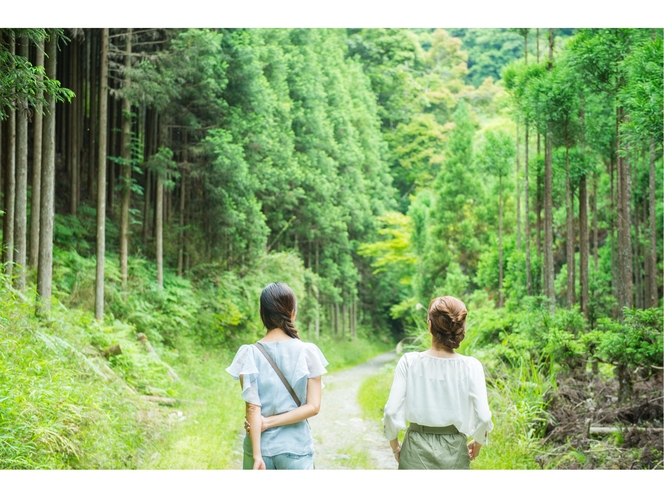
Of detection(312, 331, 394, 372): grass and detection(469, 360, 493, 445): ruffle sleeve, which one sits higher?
detection(469, 360, 493, 445): ruffle sleeve

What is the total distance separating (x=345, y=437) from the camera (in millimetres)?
6812

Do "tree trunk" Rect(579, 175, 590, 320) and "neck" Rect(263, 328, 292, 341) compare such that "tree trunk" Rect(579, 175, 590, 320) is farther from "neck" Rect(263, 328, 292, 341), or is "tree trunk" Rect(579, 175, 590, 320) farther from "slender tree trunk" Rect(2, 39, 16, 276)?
"slender tree trunk" Rect(2, 39, 16, 276)

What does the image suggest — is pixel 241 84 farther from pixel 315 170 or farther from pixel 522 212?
pixel 522 212

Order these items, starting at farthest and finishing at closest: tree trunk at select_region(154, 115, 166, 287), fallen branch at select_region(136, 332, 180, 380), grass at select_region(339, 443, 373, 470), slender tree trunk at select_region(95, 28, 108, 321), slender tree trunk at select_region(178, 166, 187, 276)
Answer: slender tree trunk at select_region(178, 166, 187, 276) → tree trunk at select_region(154, 115, 166, 287) → fallen branch at select_region(136, 332, 180, 380) → slender tree trunk at select_region(95, 28, 108, 321) → grass at select_region(339, 443, 373, 470)

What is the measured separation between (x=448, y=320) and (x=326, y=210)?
1087 cm

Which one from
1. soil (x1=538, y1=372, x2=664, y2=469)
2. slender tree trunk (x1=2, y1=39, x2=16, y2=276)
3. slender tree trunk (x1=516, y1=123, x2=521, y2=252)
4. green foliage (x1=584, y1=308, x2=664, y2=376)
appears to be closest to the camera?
soil (x1=538, y1=372, x2=664, y2=469)

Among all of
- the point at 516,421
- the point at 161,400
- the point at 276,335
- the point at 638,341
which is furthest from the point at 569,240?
the point at 276,335

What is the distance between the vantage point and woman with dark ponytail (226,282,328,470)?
2.24 m

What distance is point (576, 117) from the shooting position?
6988 millimetres

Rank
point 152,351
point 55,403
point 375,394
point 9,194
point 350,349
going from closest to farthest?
1. point 55,403
2. point 9,194
3. point 152,351
4. point 375,394
5. point 350,349

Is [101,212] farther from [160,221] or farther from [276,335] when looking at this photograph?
[276,335]

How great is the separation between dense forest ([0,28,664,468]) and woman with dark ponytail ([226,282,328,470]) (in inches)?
86.2

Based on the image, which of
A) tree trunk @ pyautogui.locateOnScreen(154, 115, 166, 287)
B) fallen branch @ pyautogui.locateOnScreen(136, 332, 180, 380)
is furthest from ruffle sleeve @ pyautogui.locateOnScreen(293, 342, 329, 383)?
tree trunk @ pyautogui.locateOnScreen(154, 115, 166, 287)

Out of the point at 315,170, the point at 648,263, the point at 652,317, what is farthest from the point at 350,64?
the point at 652,317
